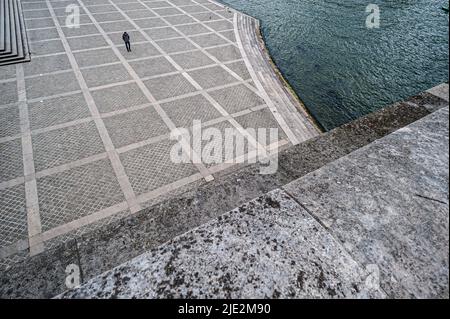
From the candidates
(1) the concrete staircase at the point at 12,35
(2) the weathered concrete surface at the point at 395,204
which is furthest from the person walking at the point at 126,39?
(2) the weathered concrete surface at the point at 395,204

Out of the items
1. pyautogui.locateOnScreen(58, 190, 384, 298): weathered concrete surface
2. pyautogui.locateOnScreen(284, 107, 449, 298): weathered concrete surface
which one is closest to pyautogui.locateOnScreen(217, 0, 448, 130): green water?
pyautogui.locateOnScreen(284, 107, 449, 298): weathered concrete surface

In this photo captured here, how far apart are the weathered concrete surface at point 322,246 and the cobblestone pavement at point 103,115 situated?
5.98m

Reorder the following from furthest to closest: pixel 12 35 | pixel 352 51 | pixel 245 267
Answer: pixel 352 51
pixel 12 35
pixel 245 267

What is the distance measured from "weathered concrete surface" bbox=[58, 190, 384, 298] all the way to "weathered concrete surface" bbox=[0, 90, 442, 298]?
164 millimetres

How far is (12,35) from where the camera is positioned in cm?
1514

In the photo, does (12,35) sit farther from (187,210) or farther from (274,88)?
(187,210)

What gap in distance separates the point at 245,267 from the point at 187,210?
68 cm

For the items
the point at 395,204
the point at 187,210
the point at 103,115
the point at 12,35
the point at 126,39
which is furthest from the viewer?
the point at 12,35

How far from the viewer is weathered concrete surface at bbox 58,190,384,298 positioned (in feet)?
5.24

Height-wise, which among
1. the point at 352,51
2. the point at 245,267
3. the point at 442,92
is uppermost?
the point at 442,92

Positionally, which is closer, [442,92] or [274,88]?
[442,92]

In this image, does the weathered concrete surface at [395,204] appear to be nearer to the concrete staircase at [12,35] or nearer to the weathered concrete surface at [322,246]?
the weathered concrete surface at [322,246]

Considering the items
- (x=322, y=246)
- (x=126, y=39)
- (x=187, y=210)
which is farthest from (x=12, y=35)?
(x=322, y=246)

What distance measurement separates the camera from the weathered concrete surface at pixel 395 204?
163 centimetres
